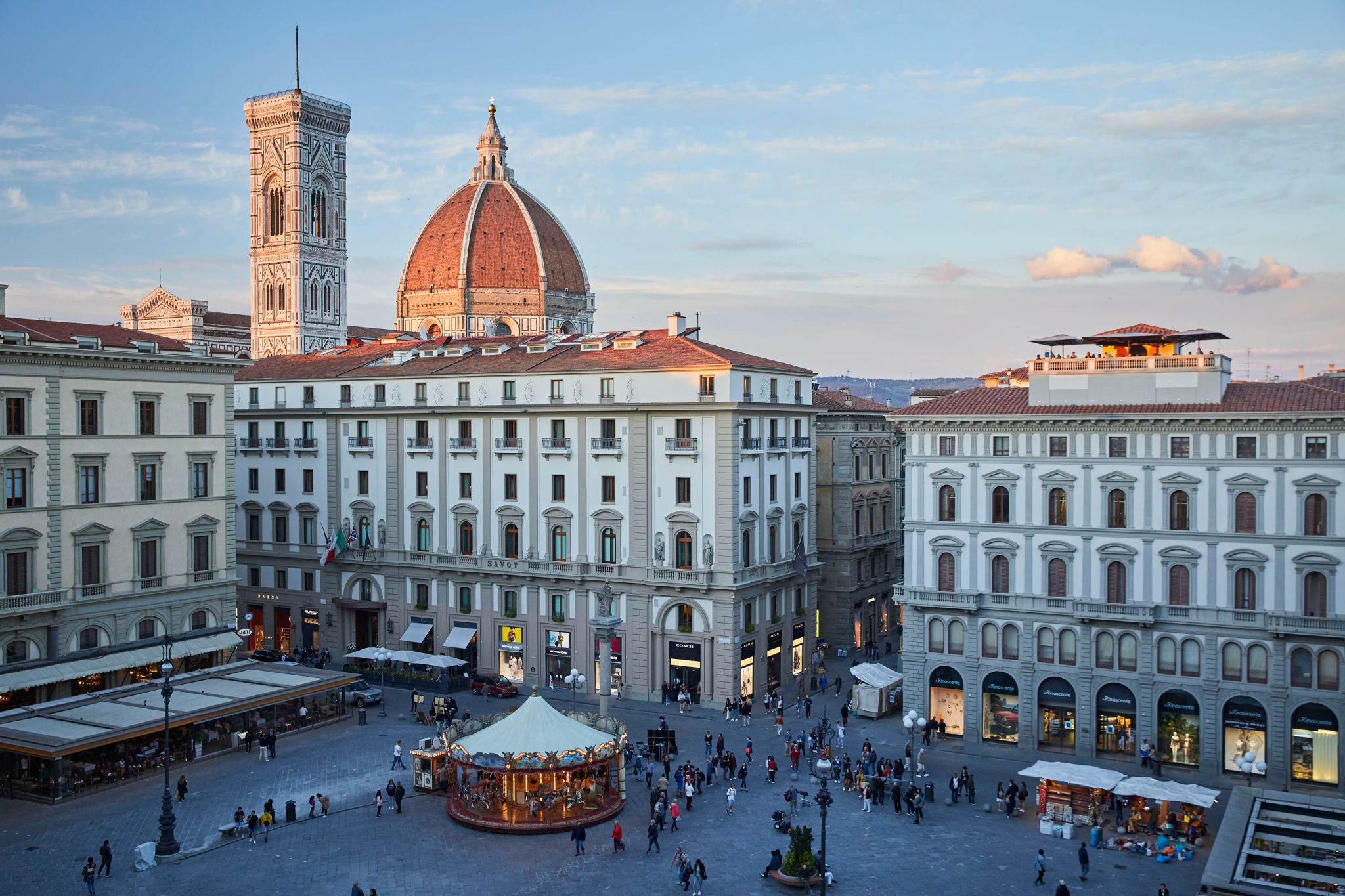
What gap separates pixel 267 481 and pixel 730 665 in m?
29.6

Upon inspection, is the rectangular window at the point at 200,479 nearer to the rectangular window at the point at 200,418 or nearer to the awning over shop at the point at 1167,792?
the rectangular window at the point at 200,418

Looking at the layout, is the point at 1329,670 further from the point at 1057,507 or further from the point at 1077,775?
the point at 1077,775

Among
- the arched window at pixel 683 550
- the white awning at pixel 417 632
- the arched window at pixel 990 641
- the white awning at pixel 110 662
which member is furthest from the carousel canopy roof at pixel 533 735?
the white awning at pixel 417 632

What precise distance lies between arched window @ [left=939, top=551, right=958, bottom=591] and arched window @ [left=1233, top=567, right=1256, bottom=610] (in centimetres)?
1040

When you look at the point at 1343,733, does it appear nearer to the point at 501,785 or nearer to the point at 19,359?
the point at 501,785

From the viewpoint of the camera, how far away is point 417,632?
62062mm

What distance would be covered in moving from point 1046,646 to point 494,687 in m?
25.0

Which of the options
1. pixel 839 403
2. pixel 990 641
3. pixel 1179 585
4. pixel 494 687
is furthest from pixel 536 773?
pixel 839 403

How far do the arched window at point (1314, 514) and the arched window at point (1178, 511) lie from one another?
154 inches

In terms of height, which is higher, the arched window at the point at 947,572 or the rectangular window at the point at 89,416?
the rectangular window at the point at 89,416

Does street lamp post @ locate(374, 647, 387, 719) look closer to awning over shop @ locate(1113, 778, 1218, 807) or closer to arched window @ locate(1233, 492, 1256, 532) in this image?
awning over shop @ locate(1113, 778, 1218, 807)

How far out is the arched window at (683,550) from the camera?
5566 cm

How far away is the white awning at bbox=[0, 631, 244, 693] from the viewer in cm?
4509

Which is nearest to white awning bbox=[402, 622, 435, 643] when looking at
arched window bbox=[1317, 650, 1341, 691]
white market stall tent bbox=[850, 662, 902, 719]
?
white market stall tent bbox=[850, 662, 902, 719]
